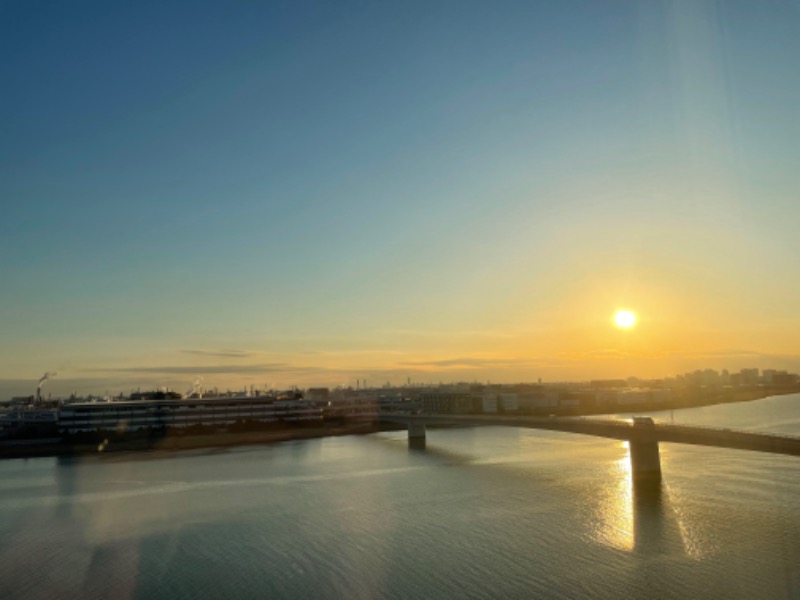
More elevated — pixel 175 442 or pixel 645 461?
pixel 645 461

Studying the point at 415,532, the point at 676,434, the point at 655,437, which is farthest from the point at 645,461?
the point at 415,532

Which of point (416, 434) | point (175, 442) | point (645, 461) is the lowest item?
point (175, 442)

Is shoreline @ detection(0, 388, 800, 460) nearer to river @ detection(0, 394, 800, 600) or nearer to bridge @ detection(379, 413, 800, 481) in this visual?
river @ detection(0, 394, 800, 600)

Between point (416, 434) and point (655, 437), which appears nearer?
point (655, 437)

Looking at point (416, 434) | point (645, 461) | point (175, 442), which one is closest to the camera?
point (645, 461)

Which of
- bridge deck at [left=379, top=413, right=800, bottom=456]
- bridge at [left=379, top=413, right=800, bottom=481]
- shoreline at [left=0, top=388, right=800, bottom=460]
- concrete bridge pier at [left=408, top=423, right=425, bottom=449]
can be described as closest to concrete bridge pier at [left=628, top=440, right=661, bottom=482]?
bridge at [left=379, top=413, right=800, bottom=481]

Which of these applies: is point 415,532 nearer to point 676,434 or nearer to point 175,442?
point 676,434
